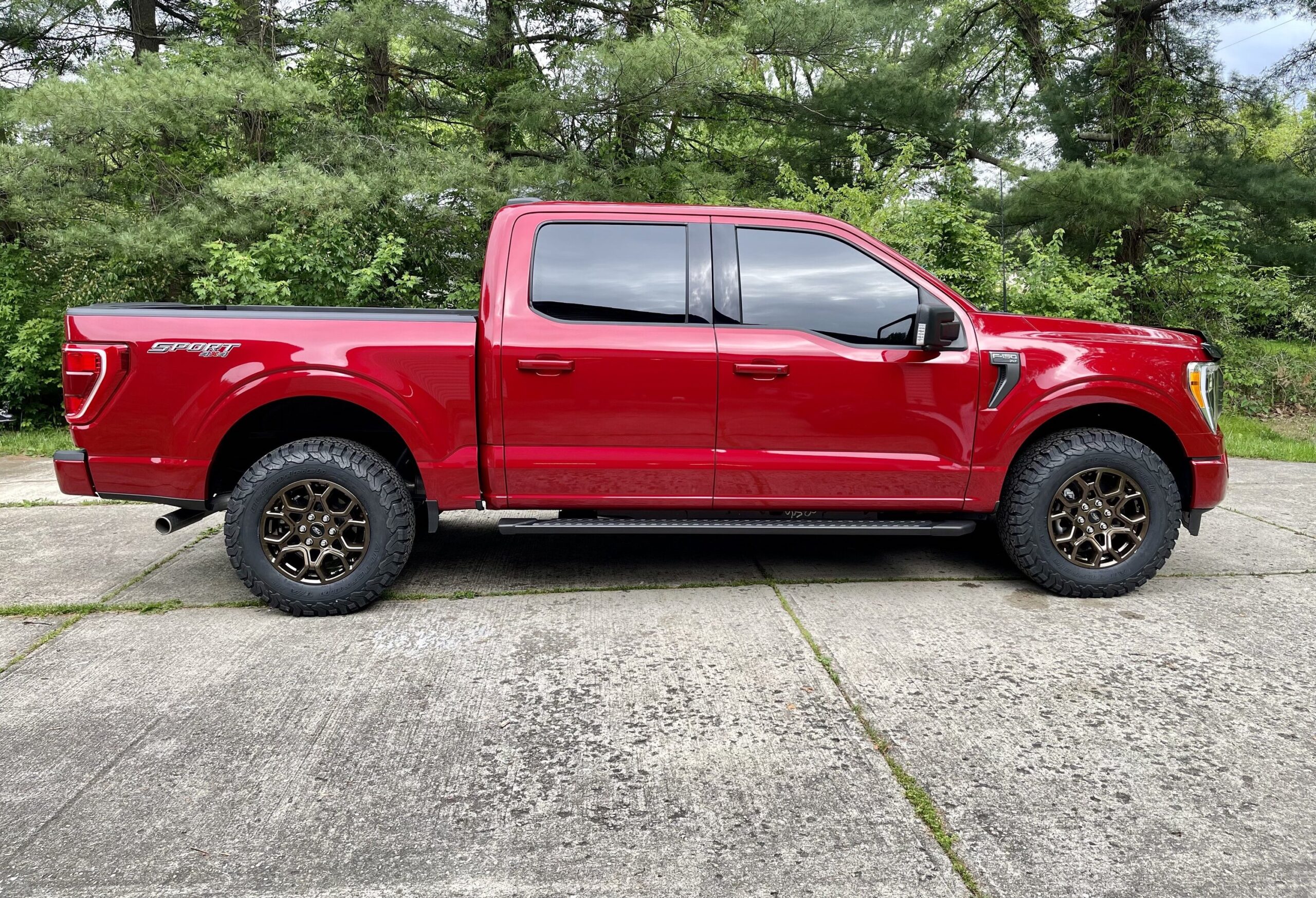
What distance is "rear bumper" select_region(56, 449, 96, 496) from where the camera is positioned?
13.5 ft

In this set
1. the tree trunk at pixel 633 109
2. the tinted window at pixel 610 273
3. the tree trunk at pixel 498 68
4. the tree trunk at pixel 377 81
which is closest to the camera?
the tinted window at pixel 610 273

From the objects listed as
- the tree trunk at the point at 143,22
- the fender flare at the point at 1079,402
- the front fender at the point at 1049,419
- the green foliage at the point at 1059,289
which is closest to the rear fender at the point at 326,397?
the front fender at the point at 1049,419

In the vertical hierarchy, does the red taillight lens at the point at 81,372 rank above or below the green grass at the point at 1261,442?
above

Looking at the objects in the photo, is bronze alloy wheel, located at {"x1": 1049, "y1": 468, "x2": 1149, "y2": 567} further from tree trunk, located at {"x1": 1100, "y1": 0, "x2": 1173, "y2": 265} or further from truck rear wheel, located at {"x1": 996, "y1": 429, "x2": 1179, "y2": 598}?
tree trunk, located at {"x1": 1100, "y1": 0, "x2": 1173, "y2": 265}

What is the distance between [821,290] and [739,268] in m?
0.42

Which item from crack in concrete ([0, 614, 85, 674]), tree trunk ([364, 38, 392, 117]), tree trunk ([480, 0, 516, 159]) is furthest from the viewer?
tree trunk ([364, 38, 392, 117])

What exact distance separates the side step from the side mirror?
90cm

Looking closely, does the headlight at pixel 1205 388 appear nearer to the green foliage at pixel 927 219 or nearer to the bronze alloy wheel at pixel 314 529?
the bronze alloy wheel at pixel 314 529

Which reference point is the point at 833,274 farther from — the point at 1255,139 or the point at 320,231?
the point at 1255,139

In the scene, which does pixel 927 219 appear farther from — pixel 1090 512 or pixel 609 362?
pixel 609 362

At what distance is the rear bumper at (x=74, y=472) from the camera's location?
412 centimetres

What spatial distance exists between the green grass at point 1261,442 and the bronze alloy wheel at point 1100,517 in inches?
181

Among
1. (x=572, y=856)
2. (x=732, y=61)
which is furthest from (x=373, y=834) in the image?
(x=732, y=61)

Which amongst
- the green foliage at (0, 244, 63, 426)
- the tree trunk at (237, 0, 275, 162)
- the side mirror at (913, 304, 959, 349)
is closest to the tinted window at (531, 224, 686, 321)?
the side mirror at (913, 304, 959, 349)
